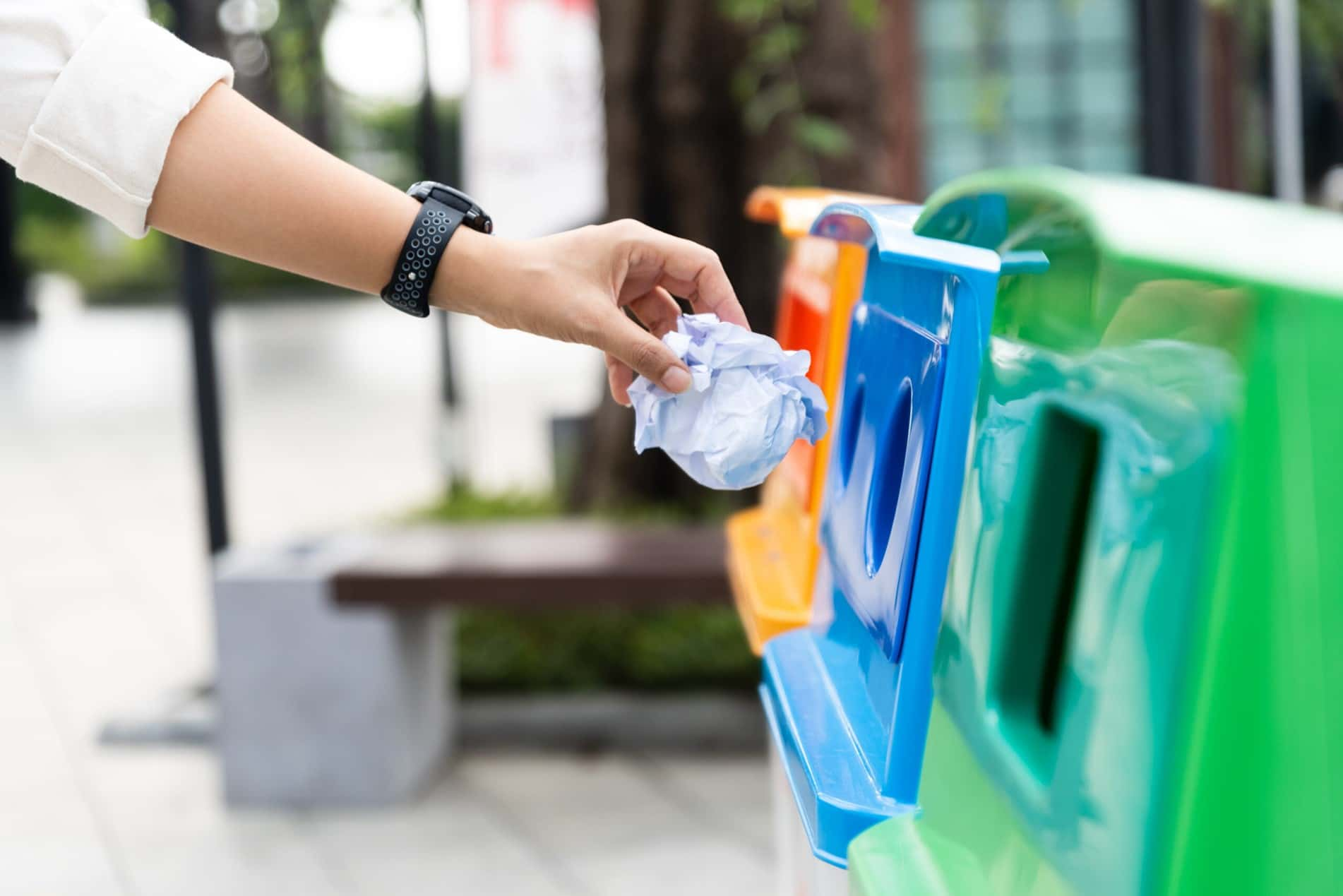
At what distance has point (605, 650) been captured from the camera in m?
4.36

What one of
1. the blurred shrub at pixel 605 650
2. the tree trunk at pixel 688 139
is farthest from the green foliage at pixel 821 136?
the blurred shrub at pixel 605 650

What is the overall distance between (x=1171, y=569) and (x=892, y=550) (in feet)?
1.83

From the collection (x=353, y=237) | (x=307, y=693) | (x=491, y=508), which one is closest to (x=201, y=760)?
(x=307, y=693)

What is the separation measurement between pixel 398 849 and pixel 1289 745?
301 centimetres

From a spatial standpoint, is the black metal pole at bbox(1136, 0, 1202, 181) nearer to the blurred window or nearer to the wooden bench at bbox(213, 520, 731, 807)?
the wooden bench at bbox(213, 520, 731, 807)

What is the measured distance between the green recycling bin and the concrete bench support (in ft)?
9.02

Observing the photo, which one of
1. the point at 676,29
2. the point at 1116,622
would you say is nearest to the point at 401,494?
the point at 676,29

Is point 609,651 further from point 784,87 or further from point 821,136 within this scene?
point 784,87

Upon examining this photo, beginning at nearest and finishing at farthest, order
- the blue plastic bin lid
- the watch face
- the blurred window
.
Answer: the blue plastic bin lid, the watch face, the blurred window

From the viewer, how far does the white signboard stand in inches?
234

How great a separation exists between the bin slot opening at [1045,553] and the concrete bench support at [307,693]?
2.75 metres

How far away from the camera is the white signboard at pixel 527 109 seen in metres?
5.93

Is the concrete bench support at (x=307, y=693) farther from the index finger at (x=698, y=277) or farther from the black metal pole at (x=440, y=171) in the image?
the black metal pole at (x=440, y=171)

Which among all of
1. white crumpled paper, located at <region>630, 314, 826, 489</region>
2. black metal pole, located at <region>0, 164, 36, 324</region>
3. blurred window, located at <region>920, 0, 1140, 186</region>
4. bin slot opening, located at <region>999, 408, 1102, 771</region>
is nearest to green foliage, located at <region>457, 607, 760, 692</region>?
white crumpled paper, located at <region>630, 314, 826, 489</region>
